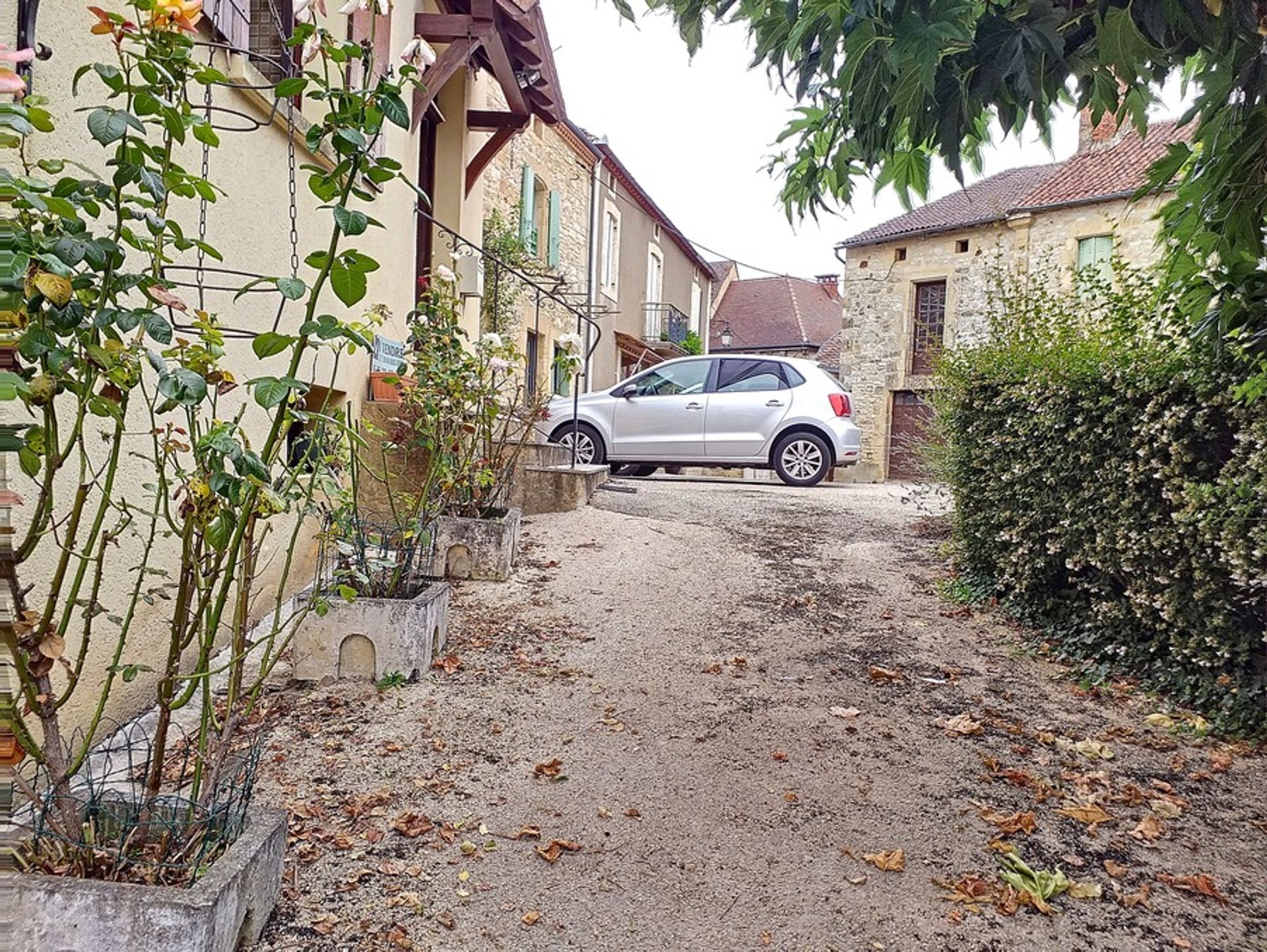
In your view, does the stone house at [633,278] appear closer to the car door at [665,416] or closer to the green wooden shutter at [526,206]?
the green wooden shutter at [526,206]

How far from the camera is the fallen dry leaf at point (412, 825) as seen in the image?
9.01ft

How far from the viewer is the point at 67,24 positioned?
8.85 ft

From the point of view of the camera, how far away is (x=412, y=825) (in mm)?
2781

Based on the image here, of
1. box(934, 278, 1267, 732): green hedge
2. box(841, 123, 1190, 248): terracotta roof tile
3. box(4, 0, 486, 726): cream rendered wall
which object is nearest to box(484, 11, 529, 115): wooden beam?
box(4, 0, 486, 726): cream rendered wall

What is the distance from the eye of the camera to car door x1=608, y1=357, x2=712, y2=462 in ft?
34.5

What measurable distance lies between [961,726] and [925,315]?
18.9 metres

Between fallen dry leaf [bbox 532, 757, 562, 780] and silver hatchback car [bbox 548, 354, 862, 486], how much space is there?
7389 mm

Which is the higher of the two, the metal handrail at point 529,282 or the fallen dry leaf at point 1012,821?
the metal handrail at point 529,282

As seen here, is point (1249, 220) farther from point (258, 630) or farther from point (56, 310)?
point (258, 630)

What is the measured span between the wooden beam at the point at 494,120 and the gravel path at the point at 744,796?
5.28m

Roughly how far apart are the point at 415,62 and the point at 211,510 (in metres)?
1.25

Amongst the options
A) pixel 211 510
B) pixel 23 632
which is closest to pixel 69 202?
pixel 211 510

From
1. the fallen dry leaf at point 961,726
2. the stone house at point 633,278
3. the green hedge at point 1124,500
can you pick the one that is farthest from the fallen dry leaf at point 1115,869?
the stone house at point 633,278

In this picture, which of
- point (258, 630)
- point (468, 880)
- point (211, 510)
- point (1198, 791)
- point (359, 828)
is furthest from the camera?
point (258, 630)
